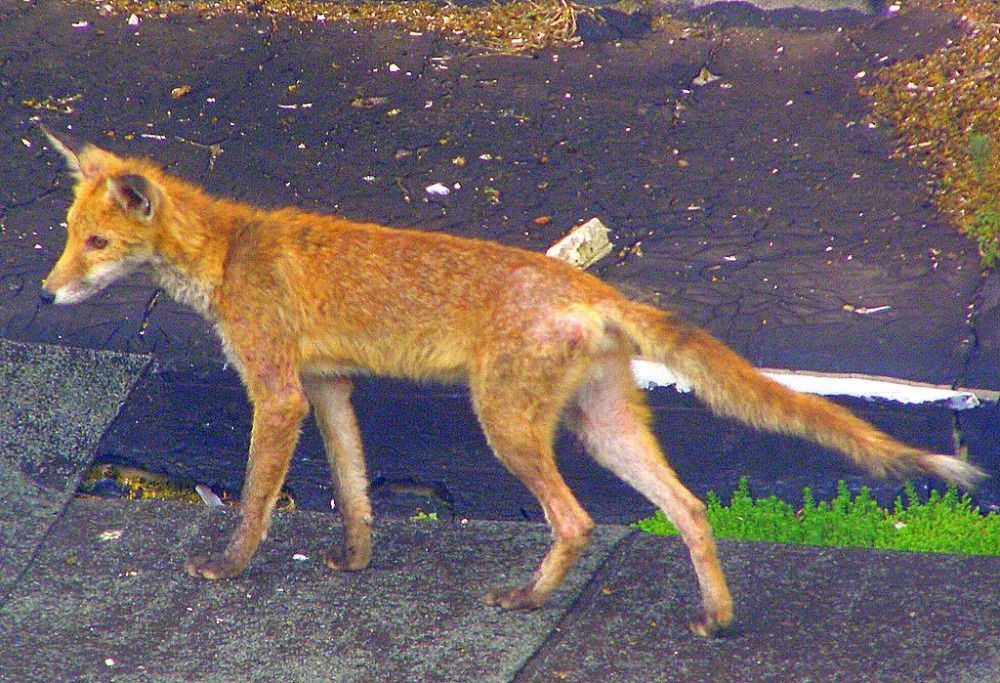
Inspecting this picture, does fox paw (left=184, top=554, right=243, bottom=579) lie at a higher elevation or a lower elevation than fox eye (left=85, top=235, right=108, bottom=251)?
lower

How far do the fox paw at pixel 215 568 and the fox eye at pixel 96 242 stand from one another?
1267mm

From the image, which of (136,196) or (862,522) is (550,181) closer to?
(862,522)

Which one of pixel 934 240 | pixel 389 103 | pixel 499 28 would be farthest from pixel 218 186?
pixel 934 240

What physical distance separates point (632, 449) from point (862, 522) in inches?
50.0

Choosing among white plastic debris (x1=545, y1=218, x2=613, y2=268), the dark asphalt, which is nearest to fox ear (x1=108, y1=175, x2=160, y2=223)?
the dark asphalt

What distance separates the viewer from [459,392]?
207 inches

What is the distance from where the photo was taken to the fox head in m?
4.37

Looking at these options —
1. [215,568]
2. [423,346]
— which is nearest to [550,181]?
[423,346]

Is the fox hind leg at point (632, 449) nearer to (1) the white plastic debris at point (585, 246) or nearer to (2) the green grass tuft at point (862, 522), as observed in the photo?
(2) the green grass tuft at point (862, 522)

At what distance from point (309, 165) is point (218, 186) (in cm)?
55

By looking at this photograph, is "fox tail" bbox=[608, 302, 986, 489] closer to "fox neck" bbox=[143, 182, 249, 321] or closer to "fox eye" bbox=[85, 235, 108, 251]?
"fox neck" bbox=[143, 182, 249, 321]

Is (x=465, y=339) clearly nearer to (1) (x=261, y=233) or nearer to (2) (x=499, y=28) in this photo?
(1) (x=261, y=233)

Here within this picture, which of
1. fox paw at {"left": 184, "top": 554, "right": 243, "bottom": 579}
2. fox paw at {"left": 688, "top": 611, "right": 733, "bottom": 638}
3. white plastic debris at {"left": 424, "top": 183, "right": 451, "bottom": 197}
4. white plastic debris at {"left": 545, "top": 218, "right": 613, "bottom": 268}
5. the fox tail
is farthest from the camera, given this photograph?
white plastic debris at {"left": 424, "top": 183, "right": 451, "bottom": 197}

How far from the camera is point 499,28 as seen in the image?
8422mm
